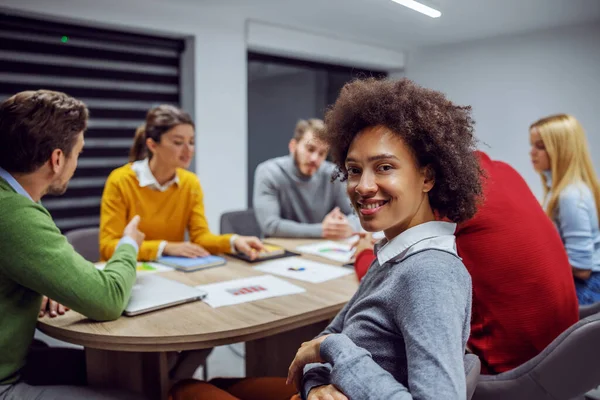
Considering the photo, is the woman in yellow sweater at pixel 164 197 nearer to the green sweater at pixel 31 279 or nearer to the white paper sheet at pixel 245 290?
the white paper sheet at pixel 245 290

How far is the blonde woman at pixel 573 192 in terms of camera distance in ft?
7.01

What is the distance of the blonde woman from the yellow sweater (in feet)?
5.17

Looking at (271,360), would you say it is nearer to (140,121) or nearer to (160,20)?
(140,121)

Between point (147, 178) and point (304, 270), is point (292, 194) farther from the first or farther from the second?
point (304, 270)

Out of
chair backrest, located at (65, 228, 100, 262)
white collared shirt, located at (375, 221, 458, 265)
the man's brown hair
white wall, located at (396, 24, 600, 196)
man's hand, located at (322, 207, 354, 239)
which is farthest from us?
white wall, located at (396, 24, 600, 196)

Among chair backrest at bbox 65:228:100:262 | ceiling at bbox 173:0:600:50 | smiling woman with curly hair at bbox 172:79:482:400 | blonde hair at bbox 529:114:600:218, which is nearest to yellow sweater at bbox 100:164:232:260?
chair backrest at bbox 65:228:100:262

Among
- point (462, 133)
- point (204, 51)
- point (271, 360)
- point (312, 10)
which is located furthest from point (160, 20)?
point (462, 133)

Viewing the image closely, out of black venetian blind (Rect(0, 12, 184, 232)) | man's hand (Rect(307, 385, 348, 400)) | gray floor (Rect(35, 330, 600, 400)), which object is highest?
black venetian blind (Rect(0, 12, 184, 232))

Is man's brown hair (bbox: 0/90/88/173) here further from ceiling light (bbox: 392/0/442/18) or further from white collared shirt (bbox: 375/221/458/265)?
ceiling light (bbox: 392/0/442/18)

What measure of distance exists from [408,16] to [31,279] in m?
4.02

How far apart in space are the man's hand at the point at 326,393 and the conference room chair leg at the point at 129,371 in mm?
658

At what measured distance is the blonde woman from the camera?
Answer: 214cm

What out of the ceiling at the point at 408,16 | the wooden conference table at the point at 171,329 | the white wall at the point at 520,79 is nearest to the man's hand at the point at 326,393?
the wooden conference table at the point at 171,329

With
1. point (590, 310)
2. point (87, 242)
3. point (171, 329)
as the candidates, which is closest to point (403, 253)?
point (171, 329)
